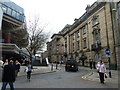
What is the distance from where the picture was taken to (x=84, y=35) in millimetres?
32844

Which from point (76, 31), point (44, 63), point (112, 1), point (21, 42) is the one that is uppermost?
point (112, 1)

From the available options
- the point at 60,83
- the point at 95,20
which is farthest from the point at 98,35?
the point at 60,83

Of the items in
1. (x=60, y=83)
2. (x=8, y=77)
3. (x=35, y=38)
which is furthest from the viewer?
(x=35, y=38)

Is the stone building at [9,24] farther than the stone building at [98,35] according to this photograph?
Yes

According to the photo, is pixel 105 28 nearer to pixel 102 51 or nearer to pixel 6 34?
pixel 102 51

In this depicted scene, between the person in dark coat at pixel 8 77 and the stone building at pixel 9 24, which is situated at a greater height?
the stone building at pixel 9 24

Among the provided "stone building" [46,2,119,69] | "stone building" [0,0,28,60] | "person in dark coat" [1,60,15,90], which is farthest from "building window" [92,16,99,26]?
"person in dark coat" [1,60,15,90]

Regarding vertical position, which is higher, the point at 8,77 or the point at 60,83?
the point at 8,77

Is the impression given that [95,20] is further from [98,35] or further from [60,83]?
[60,83]

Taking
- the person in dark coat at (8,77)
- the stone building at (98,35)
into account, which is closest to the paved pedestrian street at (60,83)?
the person in dark coat at (8,77)

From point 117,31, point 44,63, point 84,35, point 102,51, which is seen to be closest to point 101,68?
point 117,31

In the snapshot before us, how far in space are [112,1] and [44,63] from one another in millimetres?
24691

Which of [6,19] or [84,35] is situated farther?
[84,35]

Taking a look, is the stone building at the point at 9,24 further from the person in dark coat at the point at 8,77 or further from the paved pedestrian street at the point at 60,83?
the person in dark coat at the point at 8,77
